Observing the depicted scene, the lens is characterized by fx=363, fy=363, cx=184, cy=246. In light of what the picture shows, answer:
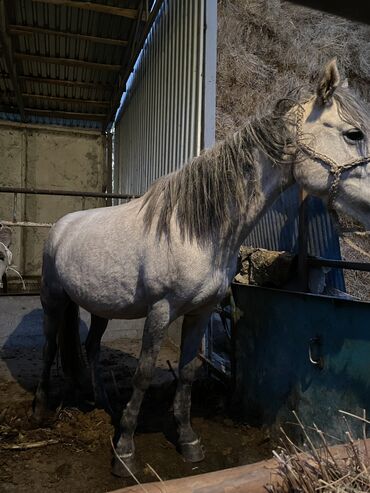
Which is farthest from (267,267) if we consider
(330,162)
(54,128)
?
(54,128)

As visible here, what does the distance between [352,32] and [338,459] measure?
946 centimetres

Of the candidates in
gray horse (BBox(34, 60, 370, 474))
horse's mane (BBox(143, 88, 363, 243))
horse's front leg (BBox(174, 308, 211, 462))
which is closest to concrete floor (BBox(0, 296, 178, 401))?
horse's front leg (BBox(174, 308, 211, 462))

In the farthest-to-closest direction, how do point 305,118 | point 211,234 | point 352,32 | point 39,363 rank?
point 352,32
point 39,363
point 211,234
point 305,118

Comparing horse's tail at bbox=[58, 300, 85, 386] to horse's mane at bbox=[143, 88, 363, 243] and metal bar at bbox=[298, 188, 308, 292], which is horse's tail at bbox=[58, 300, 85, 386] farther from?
metal bar at bbox=[298, 188, 308, 292]

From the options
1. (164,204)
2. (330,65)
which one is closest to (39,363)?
(164,204)

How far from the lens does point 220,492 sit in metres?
0.92

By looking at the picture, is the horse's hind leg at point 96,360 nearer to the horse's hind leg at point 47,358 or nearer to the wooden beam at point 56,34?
the horse's hind leg at point 47,358

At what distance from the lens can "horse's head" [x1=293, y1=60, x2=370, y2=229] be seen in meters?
1.64

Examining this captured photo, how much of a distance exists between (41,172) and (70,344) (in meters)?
6.56

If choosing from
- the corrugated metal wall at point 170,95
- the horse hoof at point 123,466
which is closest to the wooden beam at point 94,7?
the corrugated metal wall at point 170,95

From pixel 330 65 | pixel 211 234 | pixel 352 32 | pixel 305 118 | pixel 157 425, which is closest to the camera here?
pixel 330 65

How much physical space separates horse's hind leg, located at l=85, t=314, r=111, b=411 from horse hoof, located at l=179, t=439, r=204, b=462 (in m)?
0.77

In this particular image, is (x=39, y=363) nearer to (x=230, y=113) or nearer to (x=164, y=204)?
(x=164, y=204)

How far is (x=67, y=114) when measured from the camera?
27.2 feet
